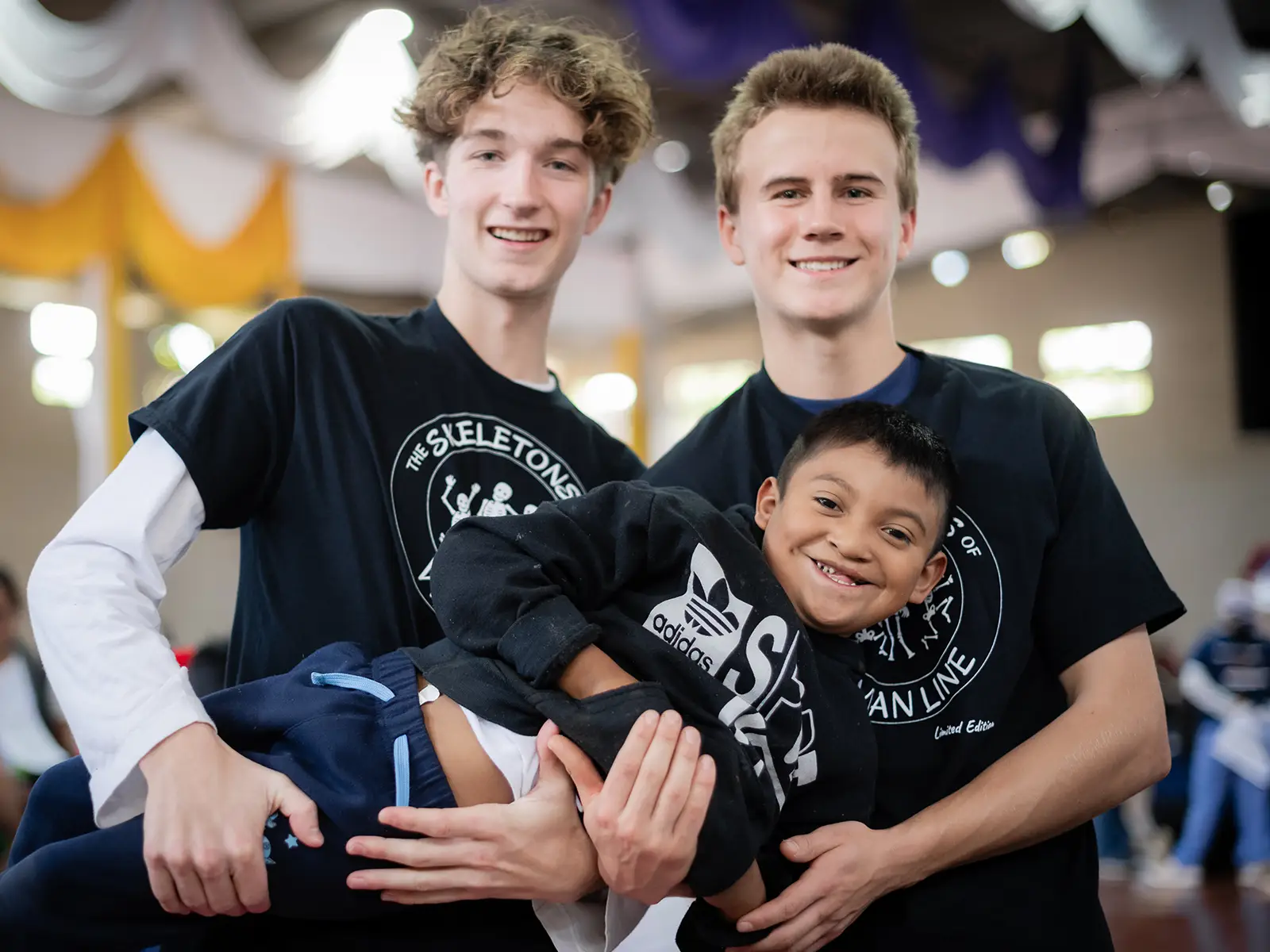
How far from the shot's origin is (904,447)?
1511 mm

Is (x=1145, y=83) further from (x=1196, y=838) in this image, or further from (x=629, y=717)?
(x=629, y=717)

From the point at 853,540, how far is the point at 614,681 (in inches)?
15.4

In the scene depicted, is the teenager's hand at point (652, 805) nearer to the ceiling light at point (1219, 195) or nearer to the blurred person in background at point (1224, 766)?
the blurred person in background at point (1224, 766)

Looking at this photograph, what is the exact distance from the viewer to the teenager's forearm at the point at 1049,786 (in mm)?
1394

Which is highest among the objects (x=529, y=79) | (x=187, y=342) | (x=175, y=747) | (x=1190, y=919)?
(x=187, y=342)

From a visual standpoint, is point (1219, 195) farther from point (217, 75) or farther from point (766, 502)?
point (766, 502)

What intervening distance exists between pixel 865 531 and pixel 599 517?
366mm

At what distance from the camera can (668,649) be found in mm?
1390

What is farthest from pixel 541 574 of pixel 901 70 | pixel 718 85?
pixel 718 85

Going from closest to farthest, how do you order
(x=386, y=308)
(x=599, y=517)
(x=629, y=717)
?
(x=629, y=717) < (x=599, y=517) < (x=386, y=308)

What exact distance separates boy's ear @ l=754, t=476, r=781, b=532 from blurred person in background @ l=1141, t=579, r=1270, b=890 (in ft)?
18.5

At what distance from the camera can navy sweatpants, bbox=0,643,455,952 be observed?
1221 millimetres

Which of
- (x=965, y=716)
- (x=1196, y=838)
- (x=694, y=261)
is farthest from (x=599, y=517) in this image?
(x=694, y=261)

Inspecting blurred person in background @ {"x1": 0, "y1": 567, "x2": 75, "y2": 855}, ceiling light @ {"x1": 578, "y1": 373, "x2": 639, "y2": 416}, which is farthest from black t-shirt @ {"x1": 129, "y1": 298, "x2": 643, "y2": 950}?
ceiling light @ {"x1": 578, "y1": 373, "x2": 639, "y2": 416}
